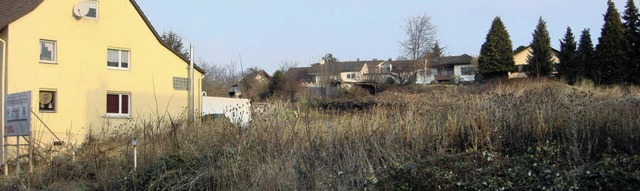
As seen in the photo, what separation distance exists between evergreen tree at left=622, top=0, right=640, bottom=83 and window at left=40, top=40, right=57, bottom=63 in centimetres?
2941

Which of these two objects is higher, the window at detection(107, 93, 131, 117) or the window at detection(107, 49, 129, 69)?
the window at detection(107, 49, 129, 69)

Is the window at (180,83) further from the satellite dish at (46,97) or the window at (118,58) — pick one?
the satellite dish at (46,97)

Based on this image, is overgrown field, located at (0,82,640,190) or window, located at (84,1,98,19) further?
window, located at (84,1,98,19)

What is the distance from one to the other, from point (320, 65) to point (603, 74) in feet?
102

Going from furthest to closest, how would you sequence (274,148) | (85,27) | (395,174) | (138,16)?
(138,16), (85,27), (274,148), (395,174)

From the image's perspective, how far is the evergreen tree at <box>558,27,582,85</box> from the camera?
3831 cm

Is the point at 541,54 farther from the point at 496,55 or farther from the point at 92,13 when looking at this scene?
the point at 92,13

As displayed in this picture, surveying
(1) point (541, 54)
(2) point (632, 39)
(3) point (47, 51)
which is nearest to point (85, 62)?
(3) point (47, 51)

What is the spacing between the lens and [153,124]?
10.2 metres

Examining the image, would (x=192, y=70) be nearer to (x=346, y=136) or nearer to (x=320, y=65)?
(x=346, y=136)

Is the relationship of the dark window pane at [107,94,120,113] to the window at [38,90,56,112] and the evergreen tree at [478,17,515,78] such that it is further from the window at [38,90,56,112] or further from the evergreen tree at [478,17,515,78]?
the evergreen tree at [478,17,515,78]

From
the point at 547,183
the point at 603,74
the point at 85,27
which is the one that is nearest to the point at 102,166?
the point at 547,183

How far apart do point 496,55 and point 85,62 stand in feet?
116

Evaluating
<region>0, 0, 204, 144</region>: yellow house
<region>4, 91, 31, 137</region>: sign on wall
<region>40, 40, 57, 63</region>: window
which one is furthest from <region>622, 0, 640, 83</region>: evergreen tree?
<region>4, 91, 31, 137</region>: sign on wall
